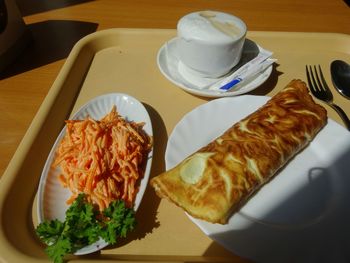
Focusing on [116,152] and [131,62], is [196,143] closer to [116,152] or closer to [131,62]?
[116,152]

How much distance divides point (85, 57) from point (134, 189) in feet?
2.50

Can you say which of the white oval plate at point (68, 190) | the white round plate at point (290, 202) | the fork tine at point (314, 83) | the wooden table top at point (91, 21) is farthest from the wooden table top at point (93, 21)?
the white round plate at point (290, 202)

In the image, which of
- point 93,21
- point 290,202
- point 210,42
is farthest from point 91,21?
point 290,202

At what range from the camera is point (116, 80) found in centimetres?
119

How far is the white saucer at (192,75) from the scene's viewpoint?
1053 millimetres

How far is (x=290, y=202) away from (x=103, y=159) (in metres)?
0.54

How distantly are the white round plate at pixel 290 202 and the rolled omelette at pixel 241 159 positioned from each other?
32 millimetres

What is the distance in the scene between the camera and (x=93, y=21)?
1.62 meters

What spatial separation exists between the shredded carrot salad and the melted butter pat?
5.3 inches

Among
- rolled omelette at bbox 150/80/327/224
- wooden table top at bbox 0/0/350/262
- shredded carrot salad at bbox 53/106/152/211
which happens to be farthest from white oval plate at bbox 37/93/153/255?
wooden table top at bbox 0/0/350/262

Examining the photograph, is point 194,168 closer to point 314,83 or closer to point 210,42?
point 210,42

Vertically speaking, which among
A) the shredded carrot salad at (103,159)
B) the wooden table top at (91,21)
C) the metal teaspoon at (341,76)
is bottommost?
the metal teaspoon at (341,76)

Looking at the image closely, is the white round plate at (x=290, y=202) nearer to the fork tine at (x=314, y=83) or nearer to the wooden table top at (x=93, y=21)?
the fork tine at (x=314, y=83)

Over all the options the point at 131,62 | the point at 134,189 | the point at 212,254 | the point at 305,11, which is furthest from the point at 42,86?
the point at 305,11
